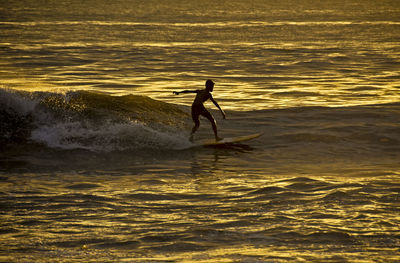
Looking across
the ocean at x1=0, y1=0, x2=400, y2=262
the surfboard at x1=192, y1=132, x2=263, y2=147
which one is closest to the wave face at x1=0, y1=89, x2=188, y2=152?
the ocean at x1=0, y1=0, x2=400, y2=262

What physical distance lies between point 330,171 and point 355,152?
7.01ft

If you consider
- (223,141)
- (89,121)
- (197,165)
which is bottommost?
(197,165)

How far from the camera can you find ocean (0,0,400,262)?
838 centimetres

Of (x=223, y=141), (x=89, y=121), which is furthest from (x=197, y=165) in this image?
(x=89, y=121)

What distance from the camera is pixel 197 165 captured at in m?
13.2

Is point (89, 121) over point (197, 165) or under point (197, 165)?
over

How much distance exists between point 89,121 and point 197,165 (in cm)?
442

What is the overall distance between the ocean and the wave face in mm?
51

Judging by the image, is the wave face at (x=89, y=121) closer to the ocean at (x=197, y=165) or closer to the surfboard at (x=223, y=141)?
Answer: the ocean at (x=197, y=165)

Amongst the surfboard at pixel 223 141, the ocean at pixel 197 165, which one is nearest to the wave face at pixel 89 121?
the ocean at pixel 197 165

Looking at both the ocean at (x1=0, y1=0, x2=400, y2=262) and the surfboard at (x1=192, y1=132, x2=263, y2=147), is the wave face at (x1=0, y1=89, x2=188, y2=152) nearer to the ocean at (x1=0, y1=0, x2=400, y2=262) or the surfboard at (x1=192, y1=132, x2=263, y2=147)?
the ocean at (x1=0, y1=0, x2=400, y2=262)

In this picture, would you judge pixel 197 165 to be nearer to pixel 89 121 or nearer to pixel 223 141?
pixel 223 141

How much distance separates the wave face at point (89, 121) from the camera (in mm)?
15008

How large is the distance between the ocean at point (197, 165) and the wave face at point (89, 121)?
0.05m
